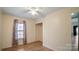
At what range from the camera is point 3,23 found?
104 centimetres

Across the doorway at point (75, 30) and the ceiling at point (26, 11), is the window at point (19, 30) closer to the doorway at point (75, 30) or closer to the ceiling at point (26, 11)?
the ceiling at point (26, 11)

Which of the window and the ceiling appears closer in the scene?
the ceiling

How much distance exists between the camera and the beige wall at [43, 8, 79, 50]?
1.03m

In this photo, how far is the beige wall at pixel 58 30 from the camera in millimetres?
1030

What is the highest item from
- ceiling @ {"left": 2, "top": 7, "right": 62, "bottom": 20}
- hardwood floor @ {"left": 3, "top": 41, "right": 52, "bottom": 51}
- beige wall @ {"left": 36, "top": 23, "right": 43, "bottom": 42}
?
ceiling @ {"left": 2, "top": 7, "right": 62, "bottom": 20}

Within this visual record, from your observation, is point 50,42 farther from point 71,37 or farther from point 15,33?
point 15,33

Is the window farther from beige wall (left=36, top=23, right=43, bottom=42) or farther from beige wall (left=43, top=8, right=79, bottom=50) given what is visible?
beige wall (left=43, top=8, right=79, bottom=50)

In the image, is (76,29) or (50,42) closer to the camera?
(76,29)

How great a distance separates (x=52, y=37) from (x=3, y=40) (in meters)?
0.76

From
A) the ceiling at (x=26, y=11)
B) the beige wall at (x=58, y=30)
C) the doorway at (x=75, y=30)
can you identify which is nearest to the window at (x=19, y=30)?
the ceiling at (x=26, y=11)

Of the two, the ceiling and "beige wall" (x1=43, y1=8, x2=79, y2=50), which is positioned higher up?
the ceiling

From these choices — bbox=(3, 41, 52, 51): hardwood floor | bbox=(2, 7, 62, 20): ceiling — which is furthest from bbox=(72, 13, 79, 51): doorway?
bbox=(3, 41, 52, 51): hardwood floor
